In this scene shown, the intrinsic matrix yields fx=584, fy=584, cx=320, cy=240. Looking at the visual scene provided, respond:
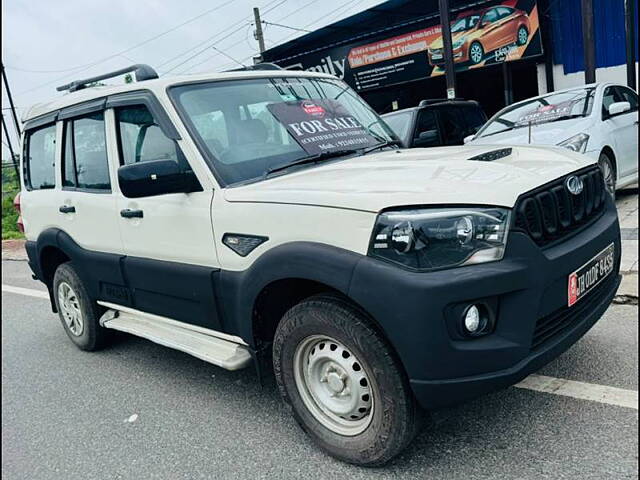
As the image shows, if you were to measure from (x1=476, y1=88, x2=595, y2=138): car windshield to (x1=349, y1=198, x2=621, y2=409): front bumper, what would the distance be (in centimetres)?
567

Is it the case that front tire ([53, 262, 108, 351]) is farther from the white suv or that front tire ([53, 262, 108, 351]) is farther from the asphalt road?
the white suv

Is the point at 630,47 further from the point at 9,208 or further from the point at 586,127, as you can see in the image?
Answer: the point at 9,208

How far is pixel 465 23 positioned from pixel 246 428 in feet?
49.2

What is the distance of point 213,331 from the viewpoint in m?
3.42

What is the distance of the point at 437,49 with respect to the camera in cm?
1717

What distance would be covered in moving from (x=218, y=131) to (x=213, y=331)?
117 centimetres

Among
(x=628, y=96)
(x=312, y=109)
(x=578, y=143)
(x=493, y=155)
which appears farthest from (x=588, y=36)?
(x=493, y=155)

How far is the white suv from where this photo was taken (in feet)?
7.75

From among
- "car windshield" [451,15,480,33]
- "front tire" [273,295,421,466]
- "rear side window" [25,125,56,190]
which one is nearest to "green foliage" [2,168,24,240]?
"rear side window" [25,125,56,190]

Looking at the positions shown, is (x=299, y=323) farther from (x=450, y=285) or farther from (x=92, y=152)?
(x=92, y=152)

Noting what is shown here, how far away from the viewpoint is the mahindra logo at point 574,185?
2.79 metres

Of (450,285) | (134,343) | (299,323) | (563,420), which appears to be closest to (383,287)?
(450,285)

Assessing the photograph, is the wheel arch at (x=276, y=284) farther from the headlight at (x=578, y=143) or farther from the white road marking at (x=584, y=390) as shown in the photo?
the headlight at (x=578, y=143)

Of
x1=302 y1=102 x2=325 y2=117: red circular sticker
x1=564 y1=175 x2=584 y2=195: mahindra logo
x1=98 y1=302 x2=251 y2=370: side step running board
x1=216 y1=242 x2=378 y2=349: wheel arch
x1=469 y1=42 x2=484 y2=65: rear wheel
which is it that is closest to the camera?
x1=216 y1=242 x2=378 y2=349: wheel arch
